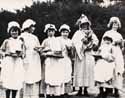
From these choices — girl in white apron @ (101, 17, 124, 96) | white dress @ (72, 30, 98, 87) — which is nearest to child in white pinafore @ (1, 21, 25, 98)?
white dress @ (72, 30, 98, 87)

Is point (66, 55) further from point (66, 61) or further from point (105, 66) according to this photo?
point (105, 66)

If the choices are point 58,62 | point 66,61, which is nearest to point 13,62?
point 58,62

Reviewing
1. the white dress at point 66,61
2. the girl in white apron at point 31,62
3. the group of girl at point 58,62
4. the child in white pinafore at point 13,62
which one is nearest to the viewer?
the child in white pinafore at point 13,62

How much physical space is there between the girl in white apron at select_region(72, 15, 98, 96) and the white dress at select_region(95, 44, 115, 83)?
485 millimetres

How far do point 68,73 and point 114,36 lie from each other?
1424mm

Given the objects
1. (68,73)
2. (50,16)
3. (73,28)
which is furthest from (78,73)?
(50,16)

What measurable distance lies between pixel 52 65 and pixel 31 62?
49 centimetres

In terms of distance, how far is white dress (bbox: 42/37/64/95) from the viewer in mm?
13789

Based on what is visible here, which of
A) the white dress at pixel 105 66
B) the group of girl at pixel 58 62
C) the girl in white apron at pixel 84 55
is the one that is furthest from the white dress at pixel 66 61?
the white dress at pixel 105 66

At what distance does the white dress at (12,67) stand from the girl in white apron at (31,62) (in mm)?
542

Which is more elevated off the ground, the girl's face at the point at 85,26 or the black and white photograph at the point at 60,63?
the girl's face at the point at 85,26

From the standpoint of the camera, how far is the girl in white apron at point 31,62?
538 inches

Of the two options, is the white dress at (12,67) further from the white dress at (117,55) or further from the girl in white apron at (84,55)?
the white dress at (117,55)

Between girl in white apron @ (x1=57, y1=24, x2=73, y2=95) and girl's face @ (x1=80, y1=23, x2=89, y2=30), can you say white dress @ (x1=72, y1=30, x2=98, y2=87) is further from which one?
girl in white apron @ (x1=57, y1=24, x2=73, y2=95)
